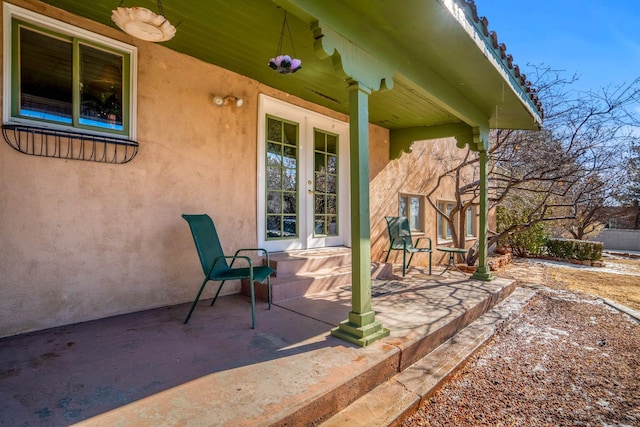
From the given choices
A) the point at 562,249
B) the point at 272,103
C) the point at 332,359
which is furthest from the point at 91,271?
the point at 562,249

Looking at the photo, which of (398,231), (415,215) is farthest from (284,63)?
(415,215)

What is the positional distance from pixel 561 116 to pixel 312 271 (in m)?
6.15

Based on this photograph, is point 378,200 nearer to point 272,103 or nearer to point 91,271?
point 272,103

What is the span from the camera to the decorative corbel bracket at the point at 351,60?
2.19 meters

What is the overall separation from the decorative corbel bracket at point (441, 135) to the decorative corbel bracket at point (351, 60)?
8.66 ft

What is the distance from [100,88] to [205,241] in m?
1.62

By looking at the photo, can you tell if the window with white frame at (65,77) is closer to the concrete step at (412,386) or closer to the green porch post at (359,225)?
the green porch post at (359,225)

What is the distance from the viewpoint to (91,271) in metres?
2.71

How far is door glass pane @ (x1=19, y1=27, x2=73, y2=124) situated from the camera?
2457 mm

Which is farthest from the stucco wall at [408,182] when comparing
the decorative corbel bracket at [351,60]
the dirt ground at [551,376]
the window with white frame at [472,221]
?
the decorative corbel bracket at [351,60]

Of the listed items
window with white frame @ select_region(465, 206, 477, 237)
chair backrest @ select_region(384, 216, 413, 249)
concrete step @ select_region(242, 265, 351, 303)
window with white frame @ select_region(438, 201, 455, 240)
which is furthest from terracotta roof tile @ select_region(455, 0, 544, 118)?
window with white frame @ select_region(465, 206, 477, 237)

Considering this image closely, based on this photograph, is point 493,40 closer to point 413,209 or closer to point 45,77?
point 45,77

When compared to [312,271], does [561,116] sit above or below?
above

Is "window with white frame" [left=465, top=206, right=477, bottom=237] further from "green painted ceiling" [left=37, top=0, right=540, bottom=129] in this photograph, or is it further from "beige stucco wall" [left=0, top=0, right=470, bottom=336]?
"beige stucco wall" [left=0, top=0, right=470, bottom=336]
